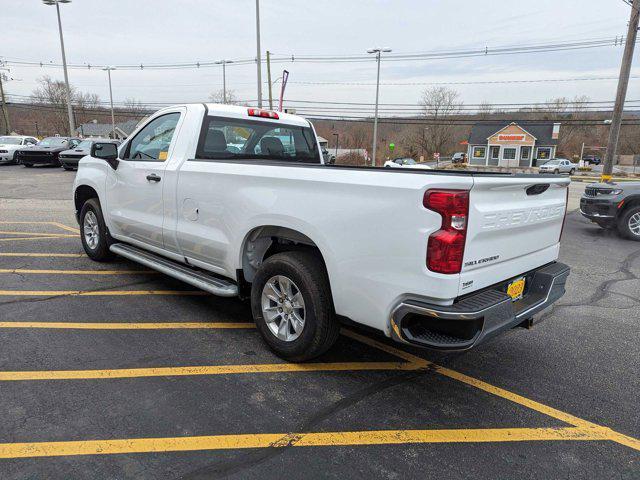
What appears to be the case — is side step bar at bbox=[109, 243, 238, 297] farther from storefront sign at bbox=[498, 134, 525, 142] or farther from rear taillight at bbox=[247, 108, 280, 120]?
storefront sign at bbox=[498, 134, 525, 142]

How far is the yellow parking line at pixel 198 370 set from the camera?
3.28 meters

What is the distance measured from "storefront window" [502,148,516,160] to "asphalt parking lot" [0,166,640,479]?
217 feet

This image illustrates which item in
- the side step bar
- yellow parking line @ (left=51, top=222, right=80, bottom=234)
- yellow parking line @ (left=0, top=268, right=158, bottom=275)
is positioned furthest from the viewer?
yellow parking line @ (left=51, top=222, right=80, bottom=234)

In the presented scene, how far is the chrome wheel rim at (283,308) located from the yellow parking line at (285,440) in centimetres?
90

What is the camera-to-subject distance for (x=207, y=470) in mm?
2387

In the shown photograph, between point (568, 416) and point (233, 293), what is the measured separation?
2650mm

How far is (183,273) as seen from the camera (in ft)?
14.3

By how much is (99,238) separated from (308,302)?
4.03 metres

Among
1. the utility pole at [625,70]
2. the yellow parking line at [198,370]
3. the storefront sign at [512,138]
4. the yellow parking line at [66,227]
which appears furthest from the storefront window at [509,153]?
the yellow parking line at [198,370]

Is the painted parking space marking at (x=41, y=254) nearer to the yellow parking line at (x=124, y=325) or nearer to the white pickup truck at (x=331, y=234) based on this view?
the white pickup truck at (x=331, y=234)

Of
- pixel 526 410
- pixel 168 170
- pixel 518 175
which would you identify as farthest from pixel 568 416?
pixel 168 170

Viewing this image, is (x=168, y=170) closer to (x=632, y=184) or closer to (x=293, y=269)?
(x=293, y=269)

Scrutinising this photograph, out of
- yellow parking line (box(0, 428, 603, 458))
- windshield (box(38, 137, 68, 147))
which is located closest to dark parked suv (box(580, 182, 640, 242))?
yellow parking line (box(0, 428, 603, 458))

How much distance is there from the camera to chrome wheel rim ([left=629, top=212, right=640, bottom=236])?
9.49 metres
